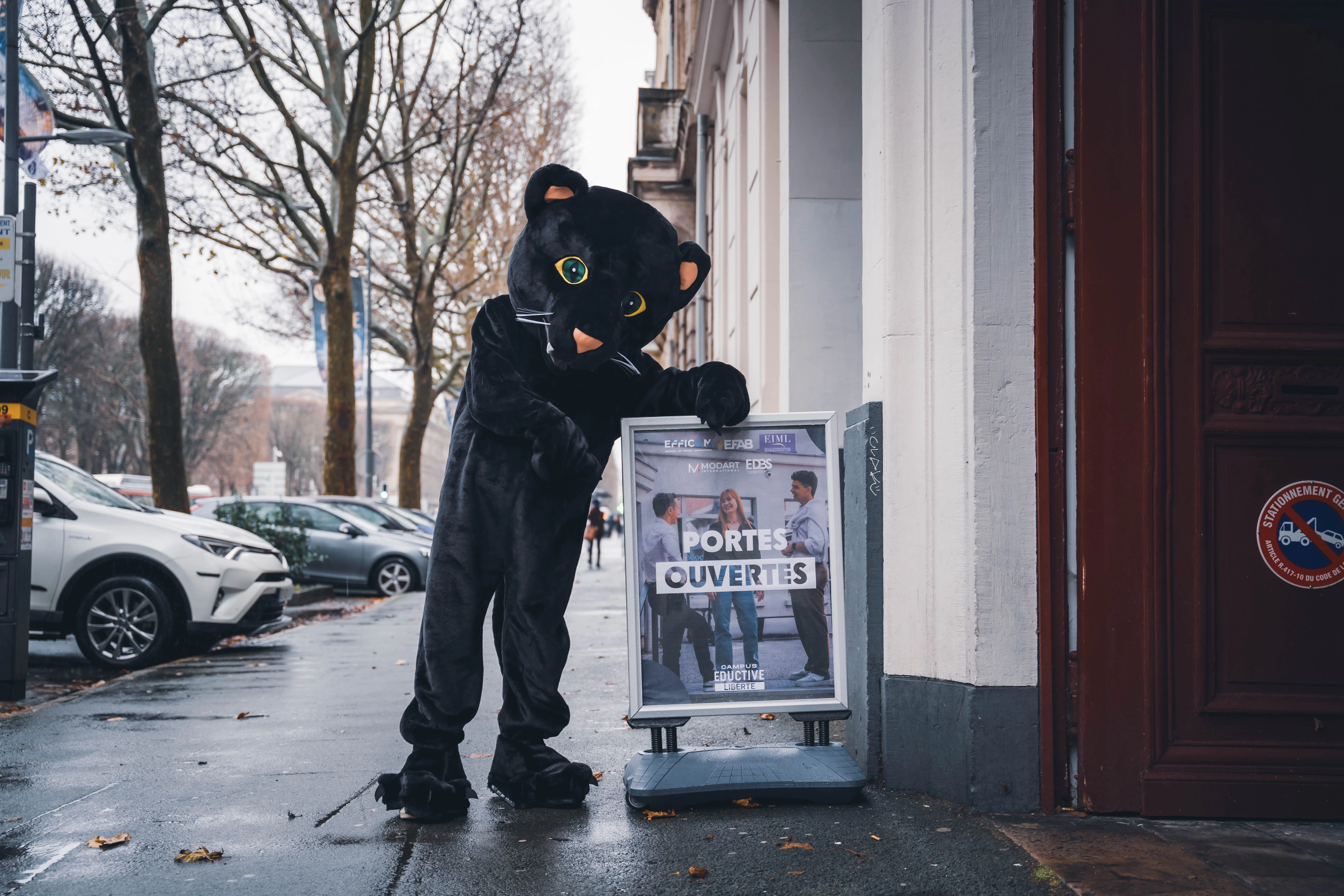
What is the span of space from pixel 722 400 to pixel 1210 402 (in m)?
1.73

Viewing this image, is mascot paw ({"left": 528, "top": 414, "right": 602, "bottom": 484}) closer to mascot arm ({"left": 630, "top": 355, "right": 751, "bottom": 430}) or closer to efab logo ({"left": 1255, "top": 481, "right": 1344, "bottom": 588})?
mascot arm ({"left": 630, "top": 355, "right": 751, "bottom": 430})

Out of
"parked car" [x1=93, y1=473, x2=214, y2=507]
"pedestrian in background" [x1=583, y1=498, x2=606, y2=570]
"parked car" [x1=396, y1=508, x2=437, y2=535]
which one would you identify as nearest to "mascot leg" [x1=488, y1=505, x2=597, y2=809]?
"parked car" [x1=396, y1=508, x2=437, y2=535]

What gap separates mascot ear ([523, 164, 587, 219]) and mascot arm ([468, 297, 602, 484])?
0.40m

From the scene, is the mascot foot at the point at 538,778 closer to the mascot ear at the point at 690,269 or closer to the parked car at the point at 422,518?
the mascot ear at the point at 690,269

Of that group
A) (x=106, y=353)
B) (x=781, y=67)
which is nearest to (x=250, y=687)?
(x=781, y=67)

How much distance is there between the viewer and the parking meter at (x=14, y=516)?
6781 mm

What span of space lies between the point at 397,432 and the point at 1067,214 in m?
111

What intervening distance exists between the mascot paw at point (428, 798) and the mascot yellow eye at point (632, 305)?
1818 millimetres

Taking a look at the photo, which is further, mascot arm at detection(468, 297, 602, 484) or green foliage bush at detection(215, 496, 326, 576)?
green foliage bush at detection(215, 496, 326, 576)

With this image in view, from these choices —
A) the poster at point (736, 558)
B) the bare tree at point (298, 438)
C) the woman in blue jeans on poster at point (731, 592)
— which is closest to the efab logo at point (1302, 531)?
the poster at point (736, 558)

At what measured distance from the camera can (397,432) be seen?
111 metres

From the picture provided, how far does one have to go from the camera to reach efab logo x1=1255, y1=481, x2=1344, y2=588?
13.2 ft

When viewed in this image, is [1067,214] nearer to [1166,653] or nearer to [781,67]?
[1166,653]

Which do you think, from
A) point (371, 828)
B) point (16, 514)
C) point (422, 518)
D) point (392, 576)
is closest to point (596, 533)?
point (422, 518)
